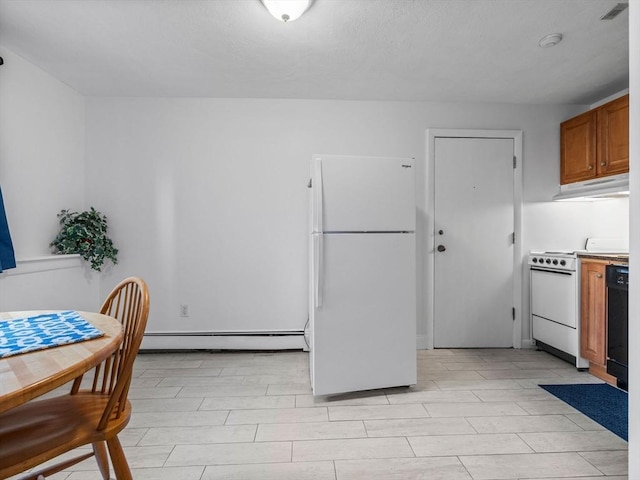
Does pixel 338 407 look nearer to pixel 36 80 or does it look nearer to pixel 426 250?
pixel 426 250

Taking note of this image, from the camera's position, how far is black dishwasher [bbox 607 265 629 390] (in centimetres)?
260

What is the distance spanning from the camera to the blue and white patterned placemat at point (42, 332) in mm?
1051

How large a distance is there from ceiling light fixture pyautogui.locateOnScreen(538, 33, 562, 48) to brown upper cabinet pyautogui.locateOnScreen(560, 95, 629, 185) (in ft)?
3.03

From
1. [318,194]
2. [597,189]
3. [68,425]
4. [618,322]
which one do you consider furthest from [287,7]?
[618,322]

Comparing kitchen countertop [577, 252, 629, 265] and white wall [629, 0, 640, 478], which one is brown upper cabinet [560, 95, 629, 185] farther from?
white wall [629, 0, 640, 478]

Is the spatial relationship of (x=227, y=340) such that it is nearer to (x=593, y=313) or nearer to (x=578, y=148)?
(x=593, y=313)

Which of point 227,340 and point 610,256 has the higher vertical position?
point 610,256

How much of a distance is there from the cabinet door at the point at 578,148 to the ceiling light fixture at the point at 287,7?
109 inches

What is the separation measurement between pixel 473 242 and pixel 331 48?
2259 millimetres

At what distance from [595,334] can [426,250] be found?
1.48m

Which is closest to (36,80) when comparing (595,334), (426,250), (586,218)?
(426,250)

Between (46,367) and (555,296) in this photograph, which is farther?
(555,296)

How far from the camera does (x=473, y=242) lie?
12.1 feet

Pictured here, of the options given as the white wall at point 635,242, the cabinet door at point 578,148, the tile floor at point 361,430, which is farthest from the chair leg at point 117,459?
the cabinet door at point 578,148
